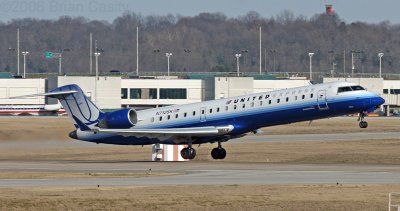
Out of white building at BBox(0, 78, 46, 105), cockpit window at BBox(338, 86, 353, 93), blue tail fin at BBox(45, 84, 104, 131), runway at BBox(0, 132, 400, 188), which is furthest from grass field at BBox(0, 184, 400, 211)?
white building at BBox(0, 78, 46, 105)

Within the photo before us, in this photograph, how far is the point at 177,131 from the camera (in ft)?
210

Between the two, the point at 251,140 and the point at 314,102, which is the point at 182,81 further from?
the point at 314,102

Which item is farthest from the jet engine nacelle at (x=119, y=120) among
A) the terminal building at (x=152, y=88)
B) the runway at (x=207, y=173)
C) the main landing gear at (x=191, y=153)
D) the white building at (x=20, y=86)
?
the white building at (x=20, y=86)

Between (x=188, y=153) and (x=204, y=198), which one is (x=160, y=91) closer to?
(x=188, y=153)

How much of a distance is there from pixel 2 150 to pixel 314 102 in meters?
24.0

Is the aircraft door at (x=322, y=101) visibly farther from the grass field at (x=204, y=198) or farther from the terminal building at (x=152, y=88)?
the terminal building at (x=152, y=88)

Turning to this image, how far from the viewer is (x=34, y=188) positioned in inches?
1732

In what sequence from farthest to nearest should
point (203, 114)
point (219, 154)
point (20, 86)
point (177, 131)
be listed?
point (20, 86) < point (219, 154) < point (203, 114) < point (177, 131)

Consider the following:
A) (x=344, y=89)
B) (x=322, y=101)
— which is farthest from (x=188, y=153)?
(x=344, y=89)

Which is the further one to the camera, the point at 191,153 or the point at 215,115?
the point at 191,153

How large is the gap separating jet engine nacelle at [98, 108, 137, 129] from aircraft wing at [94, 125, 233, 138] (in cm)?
97

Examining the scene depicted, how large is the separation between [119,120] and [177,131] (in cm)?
395

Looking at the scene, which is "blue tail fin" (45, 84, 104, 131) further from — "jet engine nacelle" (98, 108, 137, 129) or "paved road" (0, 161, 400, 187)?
"paved road" (0, 161, 400, 187)

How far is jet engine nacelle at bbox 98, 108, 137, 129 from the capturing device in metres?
65.4
